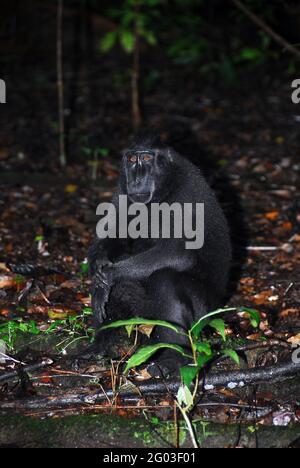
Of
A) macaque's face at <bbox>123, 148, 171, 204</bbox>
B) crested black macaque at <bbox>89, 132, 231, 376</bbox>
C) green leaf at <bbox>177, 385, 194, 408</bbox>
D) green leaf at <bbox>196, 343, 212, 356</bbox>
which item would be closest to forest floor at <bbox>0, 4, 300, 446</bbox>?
green leaf at <bbox>177, 385, 194, 408</bbox>

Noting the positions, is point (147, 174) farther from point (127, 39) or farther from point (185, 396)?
point (127, 39)

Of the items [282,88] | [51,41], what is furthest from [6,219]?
[51,41]

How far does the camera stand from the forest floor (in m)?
4.69

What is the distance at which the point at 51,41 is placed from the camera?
15383 mm

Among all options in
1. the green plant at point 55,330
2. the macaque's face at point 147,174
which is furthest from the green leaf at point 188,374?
the macaque's face at point 147,174

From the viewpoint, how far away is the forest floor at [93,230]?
4.69 metres

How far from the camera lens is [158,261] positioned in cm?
544

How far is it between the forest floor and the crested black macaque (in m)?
0.37

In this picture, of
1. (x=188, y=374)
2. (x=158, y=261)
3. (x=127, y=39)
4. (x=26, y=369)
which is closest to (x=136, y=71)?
(x=127, y=39)

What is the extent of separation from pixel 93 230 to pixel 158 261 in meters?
2.92

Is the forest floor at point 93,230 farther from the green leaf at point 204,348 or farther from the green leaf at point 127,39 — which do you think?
the green leaf at point 127,39

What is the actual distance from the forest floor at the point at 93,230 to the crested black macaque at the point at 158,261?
37 centimetres

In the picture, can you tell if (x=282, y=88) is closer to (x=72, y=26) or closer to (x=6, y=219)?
(x=72, y=26)

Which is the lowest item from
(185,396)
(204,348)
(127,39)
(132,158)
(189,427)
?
(189,427)
